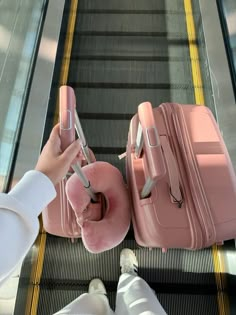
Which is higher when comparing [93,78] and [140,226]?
[93,78]

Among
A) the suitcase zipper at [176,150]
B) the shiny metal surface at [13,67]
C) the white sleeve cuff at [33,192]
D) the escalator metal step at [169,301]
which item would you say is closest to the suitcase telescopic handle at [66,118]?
the white sleeve cuff at [33,192]

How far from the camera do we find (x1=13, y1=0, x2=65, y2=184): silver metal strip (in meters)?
2.92

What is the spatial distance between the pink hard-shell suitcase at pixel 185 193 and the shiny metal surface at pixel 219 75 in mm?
679

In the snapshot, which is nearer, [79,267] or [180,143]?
[180,143]

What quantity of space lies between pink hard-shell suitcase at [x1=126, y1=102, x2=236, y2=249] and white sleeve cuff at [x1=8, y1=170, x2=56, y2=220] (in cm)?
71

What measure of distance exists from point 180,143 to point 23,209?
4.39ft

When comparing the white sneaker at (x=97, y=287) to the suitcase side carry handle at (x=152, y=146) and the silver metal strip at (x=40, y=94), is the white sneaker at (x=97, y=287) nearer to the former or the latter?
the silver metal strip at (x=40, y=94)

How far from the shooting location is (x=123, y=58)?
3816mm

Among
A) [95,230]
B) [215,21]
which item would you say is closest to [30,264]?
[95,230]

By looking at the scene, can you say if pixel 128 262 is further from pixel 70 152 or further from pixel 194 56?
pixel 194 56

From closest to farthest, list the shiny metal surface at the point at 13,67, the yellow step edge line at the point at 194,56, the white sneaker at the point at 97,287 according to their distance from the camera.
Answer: the white sneaker at the point at 97,287
the shiny metal surface at the point at 13,67
the yellow step edge line at the point at 194,56

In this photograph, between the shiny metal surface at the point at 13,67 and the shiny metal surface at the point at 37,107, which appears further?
the shiny metal surface at the point at 13,67

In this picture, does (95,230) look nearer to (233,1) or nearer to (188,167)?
(188,167)

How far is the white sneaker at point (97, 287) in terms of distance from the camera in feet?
8.08
